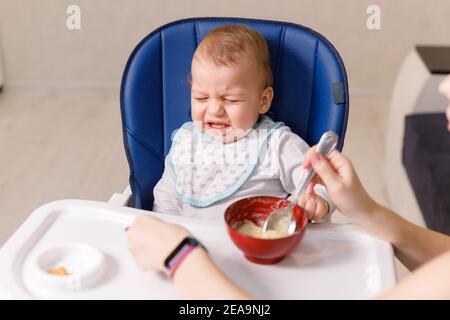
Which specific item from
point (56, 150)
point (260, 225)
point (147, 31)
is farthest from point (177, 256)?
point (147, 31)

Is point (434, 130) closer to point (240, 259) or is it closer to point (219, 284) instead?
point (240, 259)

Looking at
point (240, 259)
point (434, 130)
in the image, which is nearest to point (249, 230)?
point (240, 259)

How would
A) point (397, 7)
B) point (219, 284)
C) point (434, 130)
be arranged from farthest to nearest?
point (397, 7) < point (434, 130) < point (219, 284)

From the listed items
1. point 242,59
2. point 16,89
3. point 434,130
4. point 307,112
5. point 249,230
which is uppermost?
point 242,59

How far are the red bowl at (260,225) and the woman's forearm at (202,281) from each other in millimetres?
80

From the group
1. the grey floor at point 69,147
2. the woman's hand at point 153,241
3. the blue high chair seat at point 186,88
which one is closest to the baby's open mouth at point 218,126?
the blue high chair seat at point 186,88

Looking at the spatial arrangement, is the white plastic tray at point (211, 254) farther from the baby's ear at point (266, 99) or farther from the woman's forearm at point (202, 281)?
the baby's ear at point (266, 99)

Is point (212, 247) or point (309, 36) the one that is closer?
point (212, 247)

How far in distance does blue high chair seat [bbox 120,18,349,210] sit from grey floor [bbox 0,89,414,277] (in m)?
1.00

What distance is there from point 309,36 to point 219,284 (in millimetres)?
651

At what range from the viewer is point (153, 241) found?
0.88 metres

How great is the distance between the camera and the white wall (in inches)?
121

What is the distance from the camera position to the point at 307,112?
1.28 metres

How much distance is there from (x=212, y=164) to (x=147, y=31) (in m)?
2.08
